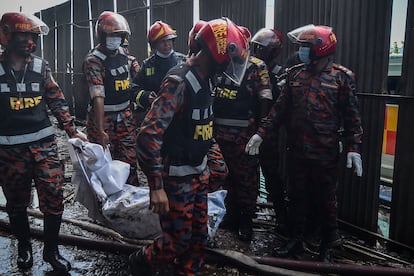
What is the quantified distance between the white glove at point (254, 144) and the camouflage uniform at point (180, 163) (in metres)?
1.17

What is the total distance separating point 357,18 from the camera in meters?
4.32

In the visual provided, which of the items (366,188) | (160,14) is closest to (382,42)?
(366,188)

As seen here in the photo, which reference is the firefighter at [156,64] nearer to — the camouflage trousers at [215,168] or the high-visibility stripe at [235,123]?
the high-visibility stripe at [235,123]

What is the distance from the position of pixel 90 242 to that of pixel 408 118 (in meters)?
3.37

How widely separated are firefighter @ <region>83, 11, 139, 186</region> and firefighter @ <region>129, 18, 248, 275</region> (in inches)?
78.7

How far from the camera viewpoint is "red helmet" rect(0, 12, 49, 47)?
11.1 feet

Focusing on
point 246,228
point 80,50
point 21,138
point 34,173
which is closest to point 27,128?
point 21,138

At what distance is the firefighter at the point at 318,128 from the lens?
12.6 feet

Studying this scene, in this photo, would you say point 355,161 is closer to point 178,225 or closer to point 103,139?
point 178,225

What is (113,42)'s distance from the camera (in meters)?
4.91

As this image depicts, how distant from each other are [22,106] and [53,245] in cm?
130

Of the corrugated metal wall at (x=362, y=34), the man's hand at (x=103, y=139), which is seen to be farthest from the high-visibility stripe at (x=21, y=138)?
the corrugated metal wall at (x=362, y=34)

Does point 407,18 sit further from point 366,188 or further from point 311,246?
point 311,246

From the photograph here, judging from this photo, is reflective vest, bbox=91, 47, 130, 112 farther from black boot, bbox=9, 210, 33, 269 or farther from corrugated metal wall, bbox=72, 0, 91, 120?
corrugated metal wall, bbox=72, 0, 91, 120
